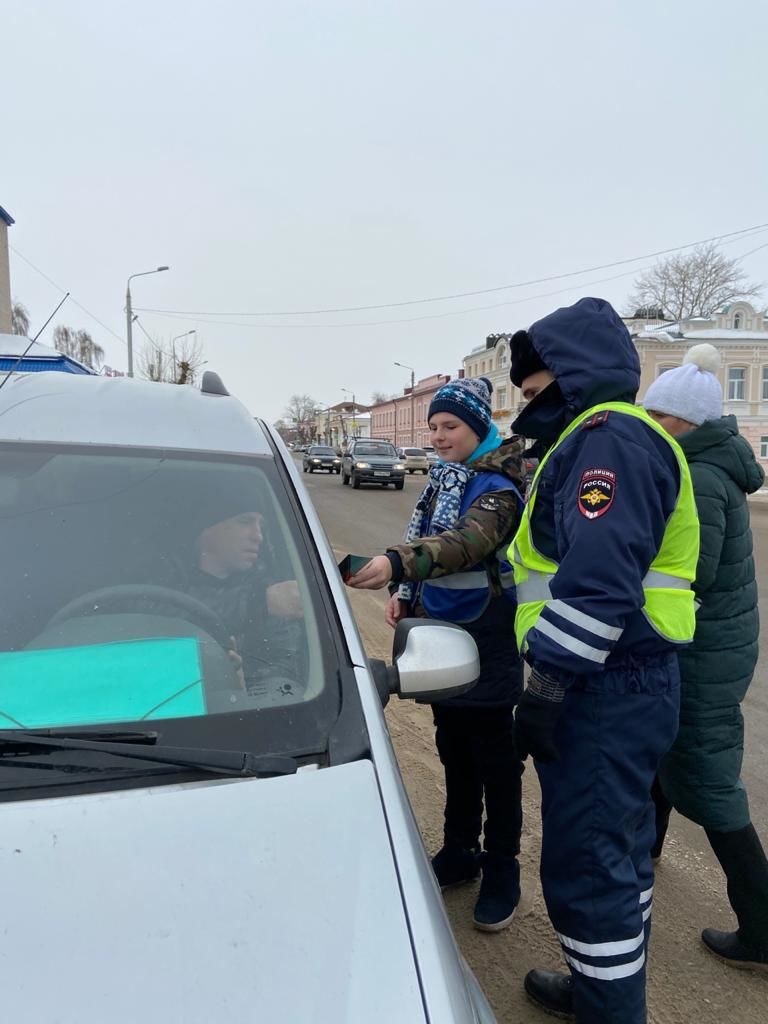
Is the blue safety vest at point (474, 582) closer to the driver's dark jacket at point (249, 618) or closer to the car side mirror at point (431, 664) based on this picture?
the car side mirror at point (431, 664)

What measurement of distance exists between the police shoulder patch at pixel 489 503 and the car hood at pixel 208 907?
52.0 inches

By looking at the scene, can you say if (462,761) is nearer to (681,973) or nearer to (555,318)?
(681,973)

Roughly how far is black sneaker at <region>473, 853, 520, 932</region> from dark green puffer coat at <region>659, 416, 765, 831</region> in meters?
0.64

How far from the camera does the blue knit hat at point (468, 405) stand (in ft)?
8.32

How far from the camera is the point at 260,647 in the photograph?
5.38 ft

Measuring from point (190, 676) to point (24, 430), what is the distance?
0.96m

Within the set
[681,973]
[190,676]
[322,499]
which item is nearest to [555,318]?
[190,676]

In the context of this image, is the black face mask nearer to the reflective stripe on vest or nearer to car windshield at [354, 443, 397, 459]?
the reflective stripe on vest

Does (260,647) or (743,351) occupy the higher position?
(743,351)

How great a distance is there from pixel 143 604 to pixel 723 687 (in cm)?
177

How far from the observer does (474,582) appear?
2490 millimetres

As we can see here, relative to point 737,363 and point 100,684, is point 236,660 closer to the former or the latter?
point 100,684

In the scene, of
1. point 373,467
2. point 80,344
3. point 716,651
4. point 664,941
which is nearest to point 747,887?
point 664,941

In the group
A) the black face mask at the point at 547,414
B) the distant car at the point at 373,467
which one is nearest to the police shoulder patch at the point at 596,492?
the black face mask at the point at 547,414
